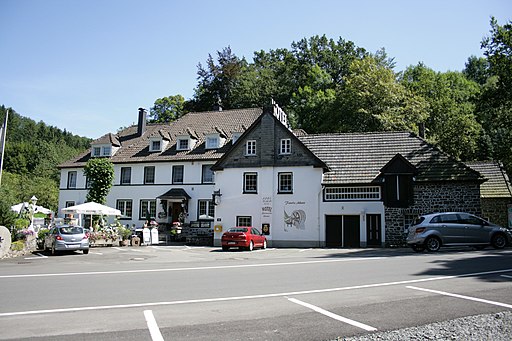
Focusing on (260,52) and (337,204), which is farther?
(260,52)

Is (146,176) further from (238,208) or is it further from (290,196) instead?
(290,196)

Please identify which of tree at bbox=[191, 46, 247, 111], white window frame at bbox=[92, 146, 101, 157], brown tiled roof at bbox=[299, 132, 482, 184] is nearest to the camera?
brown tiled roof at bbox=[299, 132, 482, 184]

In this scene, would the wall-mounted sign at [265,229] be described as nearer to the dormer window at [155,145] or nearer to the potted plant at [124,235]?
the potted plant at [124,235]

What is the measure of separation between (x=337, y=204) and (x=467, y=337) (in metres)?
22.8

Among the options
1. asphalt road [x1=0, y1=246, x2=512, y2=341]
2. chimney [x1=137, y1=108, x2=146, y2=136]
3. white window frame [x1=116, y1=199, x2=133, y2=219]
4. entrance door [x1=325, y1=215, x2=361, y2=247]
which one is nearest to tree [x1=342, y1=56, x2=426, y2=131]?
entrance door [x1=325, y1=215, x2=361, y2=247]

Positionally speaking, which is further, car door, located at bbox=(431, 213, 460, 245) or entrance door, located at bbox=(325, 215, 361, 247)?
entrance door, located at bbox=(325, 215, 361, 247)

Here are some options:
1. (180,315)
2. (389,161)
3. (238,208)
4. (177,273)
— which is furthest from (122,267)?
(389,161)

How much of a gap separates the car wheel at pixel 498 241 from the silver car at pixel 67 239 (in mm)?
20163

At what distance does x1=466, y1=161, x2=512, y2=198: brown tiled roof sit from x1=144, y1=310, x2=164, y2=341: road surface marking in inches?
1215

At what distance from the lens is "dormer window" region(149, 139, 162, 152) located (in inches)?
1628

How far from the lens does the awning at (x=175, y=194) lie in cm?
3776

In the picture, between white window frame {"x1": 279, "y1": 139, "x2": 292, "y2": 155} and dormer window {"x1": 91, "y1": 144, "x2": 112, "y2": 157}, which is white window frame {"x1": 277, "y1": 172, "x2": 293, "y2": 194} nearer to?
white window frame {"x1": 279, "y1": 139, "x2": 292, "y2": 155}

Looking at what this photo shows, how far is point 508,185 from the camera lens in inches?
1323

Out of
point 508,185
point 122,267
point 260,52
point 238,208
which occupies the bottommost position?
point 122,267
